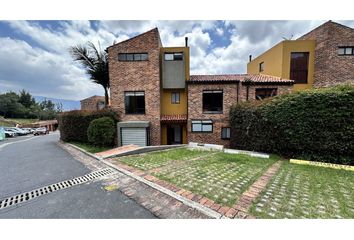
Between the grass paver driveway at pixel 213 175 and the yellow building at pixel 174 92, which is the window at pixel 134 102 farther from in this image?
the grass paver driveway at pixel 213 175

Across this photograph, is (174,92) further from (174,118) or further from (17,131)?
(17,131)

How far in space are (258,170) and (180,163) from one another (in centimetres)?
291

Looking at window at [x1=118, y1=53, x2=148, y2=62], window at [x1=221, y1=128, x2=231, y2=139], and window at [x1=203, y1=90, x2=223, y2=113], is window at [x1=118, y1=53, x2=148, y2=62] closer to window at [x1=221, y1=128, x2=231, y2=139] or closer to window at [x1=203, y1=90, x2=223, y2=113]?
window at [x1=203, y1=90, x2=223, y2=113]

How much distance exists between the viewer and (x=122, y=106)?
10.8m

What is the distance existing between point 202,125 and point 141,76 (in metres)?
5.80

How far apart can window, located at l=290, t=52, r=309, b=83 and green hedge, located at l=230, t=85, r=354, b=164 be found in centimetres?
791

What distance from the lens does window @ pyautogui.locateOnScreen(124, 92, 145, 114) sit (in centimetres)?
1080

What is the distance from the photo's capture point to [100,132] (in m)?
9.10

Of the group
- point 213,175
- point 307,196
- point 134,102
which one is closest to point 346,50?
point 307,196

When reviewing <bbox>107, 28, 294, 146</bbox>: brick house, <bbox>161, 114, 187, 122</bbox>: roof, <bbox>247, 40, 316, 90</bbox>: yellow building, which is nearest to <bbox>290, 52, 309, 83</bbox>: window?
<bbox>247, 40, 316, 90</bbox>: yellow building

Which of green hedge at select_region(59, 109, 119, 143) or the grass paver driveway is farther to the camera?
green hedge at select_region(59, 109, 119, 143)

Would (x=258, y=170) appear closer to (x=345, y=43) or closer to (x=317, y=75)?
(x=317, y=75)

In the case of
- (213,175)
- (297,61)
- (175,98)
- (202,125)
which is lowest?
(213,175)
